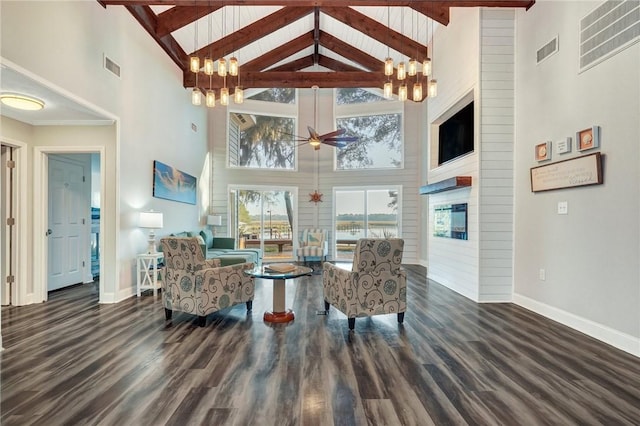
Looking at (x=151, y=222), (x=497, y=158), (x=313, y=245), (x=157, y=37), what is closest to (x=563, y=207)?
(x=497, y=158)

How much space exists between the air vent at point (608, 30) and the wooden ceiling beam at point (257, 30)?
5.06 metres

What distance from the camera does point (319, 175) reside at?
9.05 metres

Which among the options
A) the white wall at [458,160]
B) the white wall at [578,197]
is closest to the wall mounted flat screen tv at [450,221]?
the white wall at [458,160]

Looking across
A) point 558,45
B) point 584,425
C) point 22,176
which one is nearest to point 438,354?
point 584,425

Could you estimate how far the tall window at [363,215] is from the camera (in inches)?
348

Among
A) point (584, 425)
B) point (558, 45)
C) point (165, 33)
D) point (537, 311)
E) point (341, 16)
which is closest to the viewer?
point (584, 425)

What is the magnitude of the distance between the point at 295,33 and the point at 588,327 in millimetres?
7926

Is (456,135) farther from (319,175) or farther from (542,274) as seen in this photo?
(319,175)

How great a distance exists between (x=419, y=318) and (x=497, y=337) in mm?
855

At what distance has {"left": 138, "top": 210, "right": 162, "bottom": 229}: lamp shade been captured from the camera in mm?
4828

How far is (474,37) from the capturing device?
15.1 feet

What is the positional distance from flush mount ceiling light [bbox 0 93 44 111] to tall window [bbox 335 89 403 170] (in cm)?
668

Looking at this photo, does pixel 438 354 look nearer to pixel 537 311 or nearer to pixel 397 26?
pixel 537 311

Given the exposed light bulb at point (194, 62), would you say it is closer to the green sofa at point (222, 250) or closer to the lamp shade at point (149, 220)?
the lamp shade at point (149, 220)
